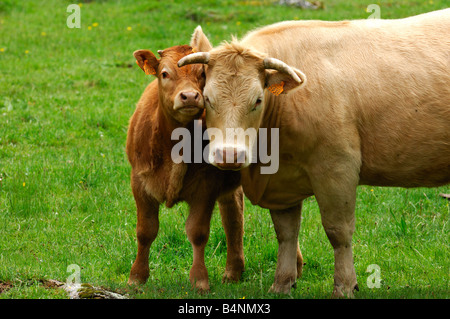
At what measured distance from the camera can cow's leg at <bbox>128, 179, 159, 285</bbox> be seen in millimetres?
6535

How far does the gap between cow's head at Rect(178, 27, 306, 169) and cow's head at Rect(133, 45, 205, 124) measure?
0.47 feet

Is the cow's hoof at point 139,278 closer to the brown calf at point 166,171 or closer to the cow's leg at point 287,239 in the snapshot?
the brown calf at point 166,171

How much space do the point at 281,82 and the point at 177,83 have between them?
882mm

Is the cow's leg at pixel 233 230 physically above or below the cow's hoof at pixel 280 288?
above

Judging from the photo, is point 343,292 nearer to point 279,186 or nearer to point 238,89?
point 279,186

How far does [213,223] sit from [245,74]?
3.08 m

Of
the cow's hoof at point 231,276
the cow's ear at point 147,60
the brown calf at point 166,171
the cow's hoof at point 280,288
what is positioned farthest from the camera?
the cow's hoof at point 231,276

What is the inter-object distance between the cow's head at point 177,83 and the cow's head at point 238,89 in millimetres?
142

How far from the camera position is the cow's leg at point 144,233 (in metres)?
6.54

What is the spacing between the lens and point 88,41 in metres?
15.6

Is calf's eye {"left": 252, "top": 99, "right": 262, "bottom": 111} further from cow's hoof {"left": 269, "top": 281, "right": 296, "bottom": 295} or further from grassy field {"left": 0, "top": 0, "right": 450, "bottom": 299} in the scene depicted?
cow's hoof {"left": 269, "top": 281, "right": 296, "bottom": 295}
